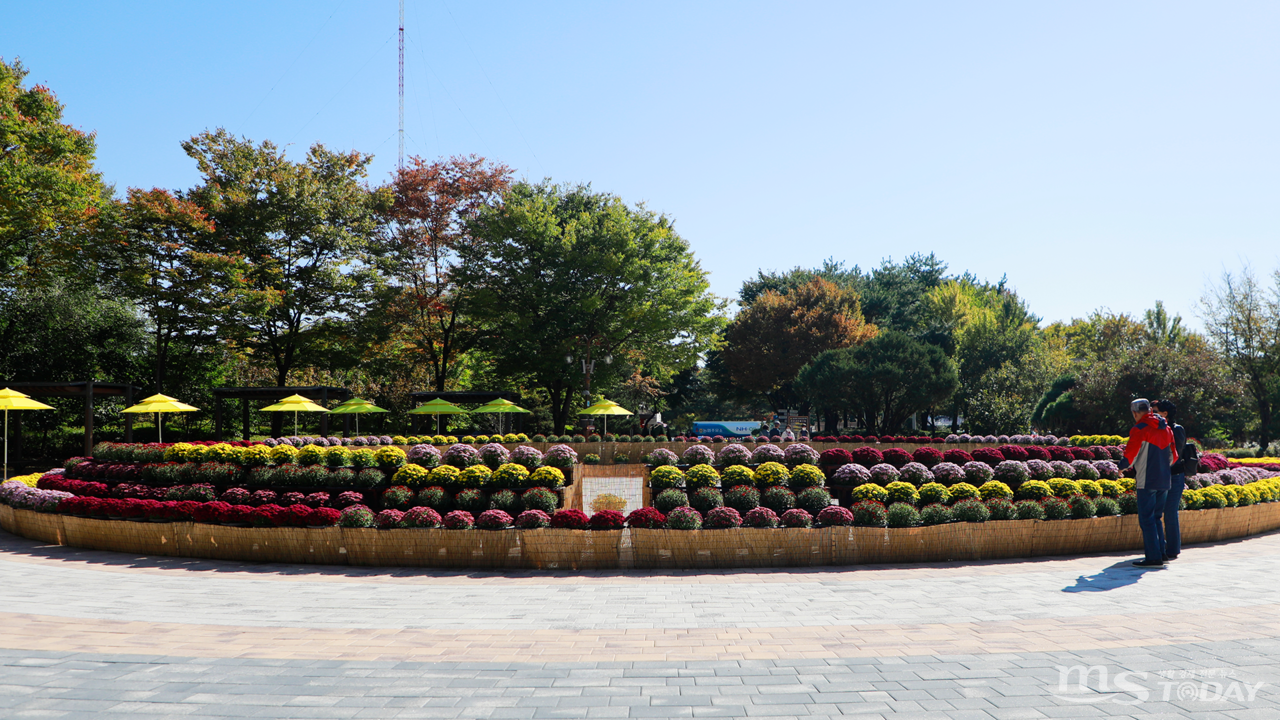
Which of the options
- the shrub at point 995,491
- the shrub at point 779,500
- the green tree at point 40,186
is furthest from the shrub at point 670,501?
the green tree at point 40,186

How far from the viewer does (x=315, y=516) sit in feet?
32.8

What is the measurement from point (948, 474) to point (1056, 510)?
196 centimetres

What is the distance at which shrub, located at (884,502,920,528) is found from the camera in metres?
9.53

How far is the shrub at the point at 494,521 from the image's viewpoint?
9.45 metres

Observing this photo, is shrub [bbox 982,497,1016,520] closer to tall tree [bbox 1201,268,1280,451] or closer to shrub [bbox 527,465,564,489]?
shrub [bbox 527,465,564,489]

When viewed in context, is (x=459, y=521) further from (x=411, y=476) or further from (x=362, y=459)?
(x=362, y=459)

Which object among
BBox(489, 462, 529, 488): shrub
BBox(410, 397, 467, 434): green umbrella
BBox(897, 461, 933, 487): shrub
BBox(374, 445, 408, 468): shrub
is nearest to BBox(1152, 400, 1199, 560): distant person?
BBox(897, 461, 933, 487): shrub

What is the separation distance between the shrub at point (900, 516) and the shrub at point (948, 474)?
2394mm

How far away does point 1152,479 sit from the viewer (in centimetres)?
881

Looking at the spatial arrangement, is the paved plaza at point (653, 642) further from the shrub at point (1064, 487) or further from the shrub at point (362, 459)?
the shrub at point (362, 459)

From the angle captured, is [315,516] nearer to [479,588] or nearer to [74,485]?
[479,588]

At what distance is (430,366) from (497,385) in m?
3.94

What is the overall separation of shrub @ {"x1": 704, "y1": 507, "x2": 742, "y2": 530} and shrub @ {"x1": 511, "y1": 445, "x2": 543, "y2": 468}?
398cm

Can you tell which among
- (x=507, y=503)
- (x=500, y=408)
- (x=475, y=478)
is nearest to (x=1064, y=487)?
(x=507, y=503)
